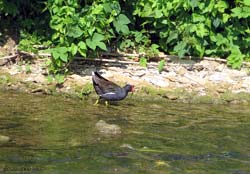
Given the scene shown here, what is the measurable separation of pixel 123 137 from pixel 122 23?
318 cm

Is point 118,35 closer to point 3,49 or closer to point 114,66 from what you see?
point 114,66

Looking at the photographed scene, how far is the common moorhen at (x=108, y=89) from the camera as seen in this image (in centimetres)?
954

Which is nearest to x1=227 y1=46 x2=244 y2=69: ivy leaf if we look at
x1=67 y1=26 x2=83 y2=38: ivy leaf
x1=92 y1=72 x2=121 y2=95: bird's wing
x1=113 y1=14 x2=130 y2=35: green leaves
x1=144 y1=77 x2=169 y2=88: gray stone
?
x1=144 y1=77 x2=169 y2=88: gray stone

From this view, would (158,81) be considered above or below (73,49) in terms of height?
below

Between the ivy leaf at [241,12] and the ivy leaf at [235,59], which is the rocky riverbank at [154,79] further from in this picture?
the ivy leaf at [241,12]

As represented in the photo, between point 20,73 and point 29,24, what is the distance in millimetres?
1316

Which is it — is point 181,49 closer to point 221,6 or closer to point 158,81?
point 158,81

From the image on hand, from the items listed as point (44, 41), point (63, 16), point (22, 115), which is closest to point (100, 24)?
point (63, 16)

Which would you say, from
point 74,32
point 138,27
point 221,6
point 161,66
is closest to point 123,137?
point 74,32

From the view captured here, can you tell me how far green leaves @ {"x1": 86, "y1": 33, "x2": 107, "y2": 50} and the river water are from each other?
0.89 meters

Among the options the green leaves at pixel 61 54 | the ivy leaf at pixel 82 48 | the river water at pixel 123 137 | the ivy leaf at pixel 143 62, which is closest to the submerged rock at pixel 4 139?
the river water at pixel 123 137

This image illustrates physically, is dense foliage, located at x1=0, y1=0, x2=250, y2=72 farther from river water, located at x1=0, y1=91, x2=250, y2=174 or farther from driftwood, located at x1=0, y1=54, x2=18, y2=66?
river water, located at x1=0, y1=91, x2=250, y2=174

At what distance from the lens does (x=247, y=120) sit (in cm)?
912

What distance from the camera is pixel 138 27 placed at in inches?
461
